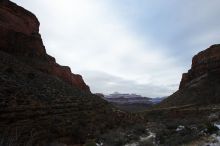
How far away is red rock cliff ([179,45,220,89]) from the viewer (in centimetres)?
5906

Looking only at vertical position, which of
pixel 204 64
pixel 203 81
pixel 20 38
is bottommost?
pixel 20 38

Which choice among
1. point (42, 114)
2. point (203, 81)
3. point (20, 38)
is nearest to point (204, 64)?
point (203, 81)

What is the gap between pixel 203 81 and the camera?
56250 millimetres

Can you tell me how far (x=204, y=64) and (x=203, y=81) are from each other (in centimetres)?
772

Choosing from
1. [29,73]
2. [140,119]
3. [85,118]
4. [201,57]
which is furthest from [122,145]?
[201,57]

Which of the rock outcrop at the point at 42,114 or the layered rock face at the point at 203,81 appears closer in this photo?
the rock outcrop at the point at 42,114

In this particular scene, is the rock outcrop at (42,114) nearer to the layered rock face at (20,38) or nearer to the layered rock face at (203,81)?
the layered rock face at (20,38)

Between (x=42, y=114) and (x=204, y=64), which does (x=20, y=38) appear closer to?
(x=42, y=114)

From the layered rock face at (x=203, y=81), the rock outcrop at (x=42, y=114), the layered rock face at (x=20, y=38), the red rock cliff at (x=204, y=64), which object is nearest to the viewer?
the rock outcrop at (x=42, y=114)

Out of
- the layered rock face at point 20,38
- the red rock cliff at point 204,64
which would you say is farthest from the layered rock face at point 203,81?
the layered rock face at point 20,38

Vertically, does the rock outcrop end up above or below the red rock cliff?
below

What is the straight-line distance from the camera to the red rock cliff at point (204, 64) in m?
59.1

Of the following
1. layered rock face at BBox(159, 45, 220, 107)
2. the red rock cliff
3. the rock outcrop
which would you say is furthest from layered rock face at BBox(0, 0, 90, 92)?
the red rock cliff

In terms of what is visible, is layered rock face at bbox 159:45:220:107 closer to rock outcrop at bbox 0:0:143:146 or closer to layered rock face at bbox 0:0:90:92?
rock outcrop at bbox 0:0:143:146
